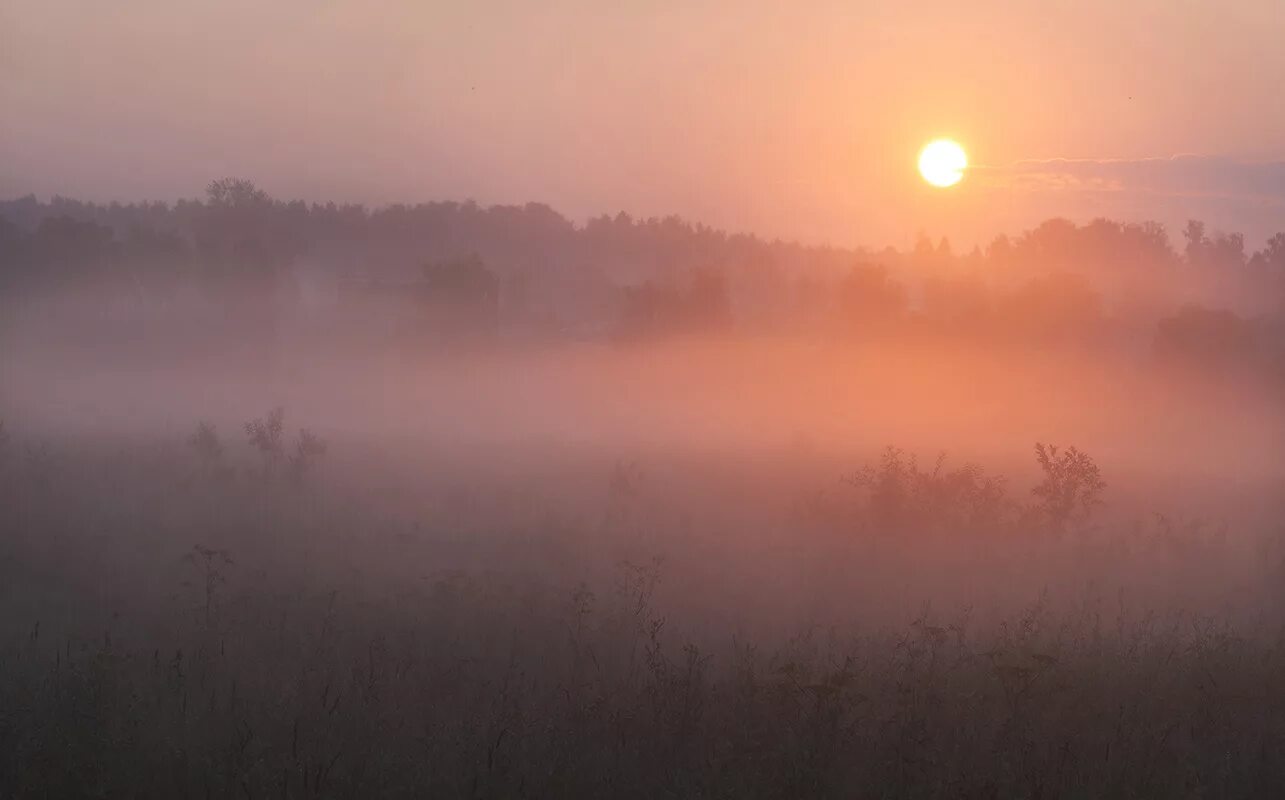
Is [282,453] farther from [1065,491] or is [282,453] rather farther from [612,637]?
[1065,491]

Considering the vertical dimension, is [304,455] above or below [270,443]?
below

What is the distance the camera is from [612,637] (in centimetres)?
968

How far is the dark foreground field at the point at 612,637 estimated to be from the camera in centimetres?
636

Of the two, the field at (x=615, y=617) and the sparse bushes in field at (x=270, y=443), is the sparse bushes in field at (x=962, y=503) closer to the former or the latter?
the field at (x=615, y=617)

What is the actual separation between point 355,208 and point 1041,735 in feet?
194

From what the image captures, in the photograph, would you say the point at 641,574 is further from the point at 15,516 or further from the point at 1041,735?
the point at 15,516

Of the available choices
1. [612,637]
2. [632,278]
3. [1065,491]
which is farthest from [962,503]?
[632,278]

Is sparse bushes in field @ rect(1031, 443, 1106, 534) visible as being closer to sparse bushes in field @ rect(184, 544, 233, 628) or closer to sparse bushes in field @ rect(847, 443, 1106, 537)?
sparse bushes in field @ rect(847, 443, 1106, 537)

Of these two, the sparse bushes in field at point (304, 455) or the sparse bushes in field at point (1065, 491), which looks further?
the sparse bushes in field at point (304, 455)

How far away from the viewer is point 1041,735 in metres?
6.95

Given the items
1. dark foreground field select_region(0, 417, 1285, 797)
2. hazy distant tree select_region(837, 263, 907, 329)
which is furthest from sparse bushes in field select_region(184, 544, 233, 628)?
hazy distant tree select_region(837, 263, 907, 329)

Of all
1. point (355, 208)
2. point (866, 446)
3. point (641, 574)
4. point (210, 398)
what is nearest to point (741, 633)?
point (641, 574)

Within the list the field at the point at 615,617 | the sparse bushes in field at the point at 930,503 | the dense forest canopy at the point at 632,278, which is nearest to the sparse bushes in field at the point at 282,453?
the field at the point at 615,617

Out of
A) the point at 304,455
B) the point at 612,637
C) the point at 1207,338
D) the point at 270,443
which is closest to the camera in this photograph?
the point at 612,637
